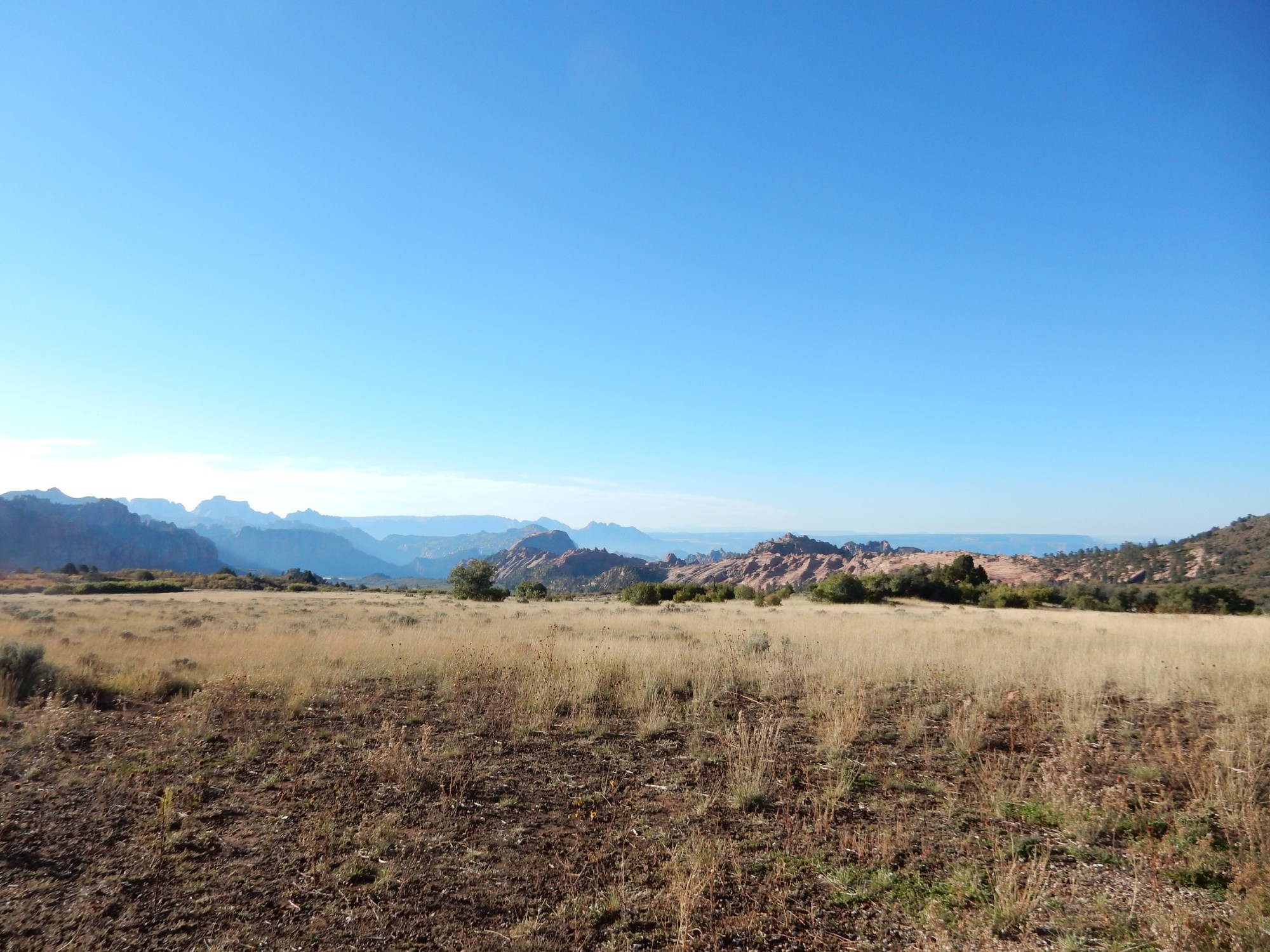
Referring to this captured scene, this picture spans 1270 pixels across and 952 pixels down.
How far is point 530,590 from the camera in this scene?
47062mm

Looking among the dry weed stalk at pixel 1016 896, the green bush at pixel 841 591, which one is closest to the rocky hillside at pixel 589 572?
the green bush at pixel 841 591

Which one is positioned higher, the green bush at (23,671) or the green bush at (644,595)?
the green bush at (23,671)

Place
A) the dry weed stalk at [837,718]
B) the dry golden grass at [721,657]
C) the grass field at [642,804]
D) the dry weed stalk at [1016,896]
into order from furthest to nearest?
the dry golden grass at [721,657], the dry weed stalk at [837,718], the grass field at [642,804], the dry weed stalk at [1016,896]

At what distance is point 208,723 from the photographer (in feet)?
23.7

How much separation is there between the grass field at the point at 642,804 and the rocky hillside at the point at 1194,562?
60.6m

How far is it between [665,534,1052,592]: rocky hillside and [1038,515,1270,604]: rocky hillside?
563 centimetres

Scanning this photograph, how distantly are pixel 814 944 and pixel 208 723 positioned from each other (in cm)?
752

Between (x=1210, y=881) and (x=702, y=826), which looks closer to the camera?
(x=1210, y=881)

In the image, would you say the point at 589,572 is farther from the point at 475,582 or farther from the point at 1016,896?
the point at 1016,896

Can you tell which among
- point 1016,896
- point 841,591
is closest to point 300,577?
point 841,591

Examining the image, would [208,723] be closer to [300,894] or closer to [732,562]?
[300,894]

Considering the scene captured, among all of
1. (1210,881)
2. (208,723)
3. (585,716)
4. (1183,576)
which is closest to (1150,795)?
(1210,881)

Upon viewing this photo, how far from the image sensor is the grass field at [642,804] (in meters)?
3.54

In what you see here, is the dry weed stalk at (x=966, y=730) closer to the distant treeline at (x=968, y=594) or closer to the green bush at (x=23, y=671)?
the green bush at (x=23, y=671)
